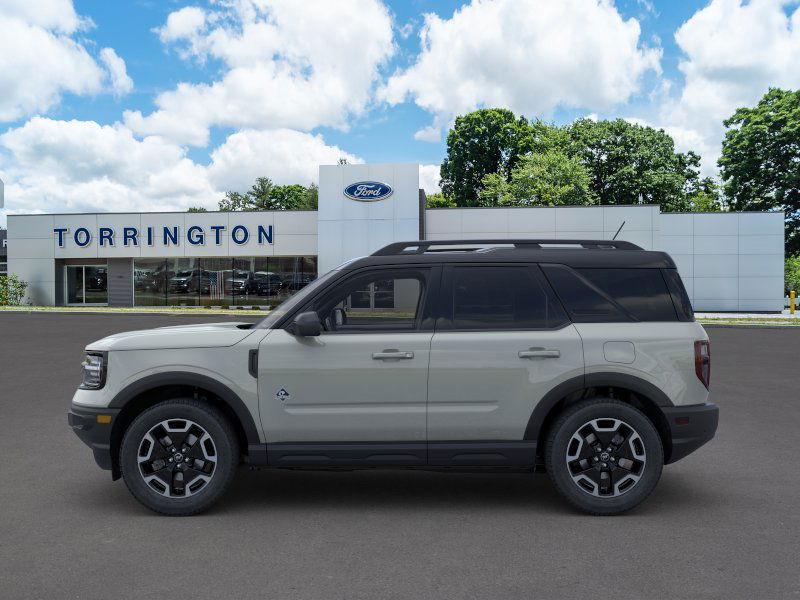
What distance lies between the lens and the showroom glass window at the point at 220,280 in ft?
124

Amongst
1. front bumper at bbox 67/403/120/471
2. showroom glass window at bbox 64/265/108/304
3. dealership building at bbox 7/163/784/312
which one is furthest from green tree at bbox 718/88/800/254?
front bumper at bbox 67/403/120/471

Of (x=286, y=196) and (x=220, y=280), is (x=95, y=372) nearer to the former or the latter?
(x=220, y=280)

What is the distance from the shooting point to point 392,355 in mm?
4598

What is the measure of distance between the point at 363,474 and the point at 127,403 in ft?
6.61

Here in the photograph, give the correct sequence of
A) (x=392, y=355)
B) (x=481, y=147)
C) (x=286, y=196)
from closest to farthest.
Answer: (x=392, y=355), (x=481, y=147), (x=286, y=196)

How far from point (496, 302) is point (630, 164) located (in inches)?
2085

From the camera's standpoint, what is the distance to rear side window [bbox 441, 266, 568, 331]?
15.6 feet

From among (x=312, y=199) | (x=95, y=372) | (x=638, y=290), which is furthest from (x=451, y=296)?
(x=312, y=199)

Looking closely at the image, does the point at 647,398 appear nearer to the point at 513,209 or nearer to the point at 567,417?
the point at 567,417

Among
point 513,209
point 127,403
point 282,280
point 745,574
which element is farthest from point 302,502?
point 282,280

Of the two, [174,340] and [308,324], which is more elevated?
[308,324]

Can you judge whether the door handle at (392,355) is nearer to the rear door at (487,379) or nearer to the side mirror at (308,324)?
the rear door at (487,379)

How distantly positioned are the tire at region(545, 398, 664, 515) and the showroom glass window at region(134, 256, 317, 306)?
33005mm

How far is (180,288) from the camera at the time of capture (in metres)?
39.4
